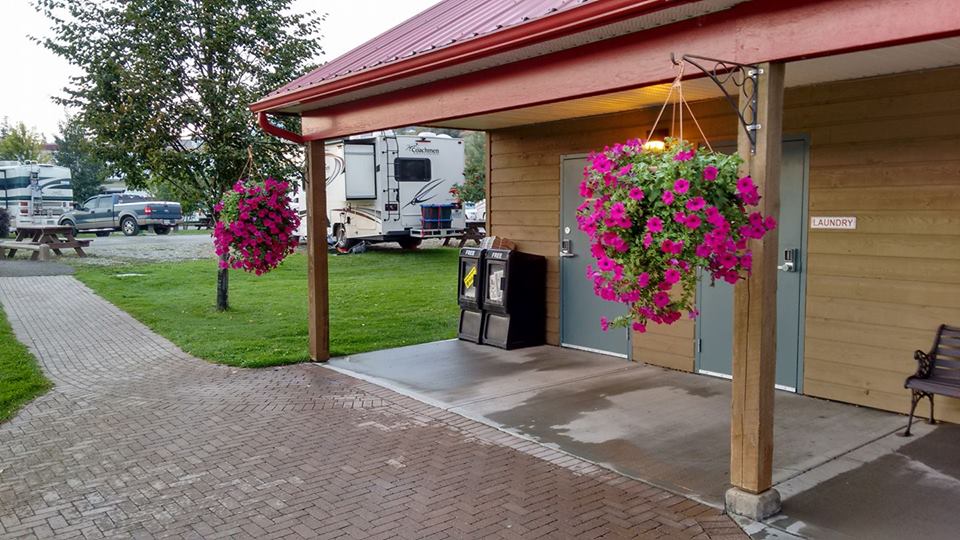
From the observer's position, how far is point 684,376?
22.9 feet

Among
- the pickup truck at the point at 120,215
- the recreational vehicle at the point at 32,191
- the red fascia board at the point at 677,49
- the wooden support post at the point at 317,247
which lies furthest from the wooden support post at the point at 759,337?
the pickup truck at the point at 120,215

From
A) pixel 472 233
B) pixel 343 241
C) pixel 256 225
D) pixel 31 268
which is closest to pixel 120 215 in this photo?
pixel 31 268

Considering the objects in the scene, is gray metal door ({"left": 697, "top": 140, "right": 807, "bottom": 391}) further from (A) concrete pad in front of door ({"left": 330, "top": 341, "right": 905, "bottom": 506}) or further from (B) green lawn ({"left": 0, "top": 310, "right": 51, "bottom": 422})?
(B) green lawn ({"left": 0, "top": 310, "right": 51, "bottom": 422})

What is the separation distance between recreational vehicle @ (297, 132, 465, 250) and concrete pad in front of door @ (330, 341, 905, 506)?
10.9m

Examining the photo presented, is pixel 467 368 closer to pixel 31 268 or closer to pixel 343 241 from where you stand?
pixel 343 241

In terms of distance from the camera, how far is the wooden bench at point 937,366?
4961mm

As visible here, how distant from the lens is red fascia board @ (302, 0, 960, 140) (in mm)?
3332

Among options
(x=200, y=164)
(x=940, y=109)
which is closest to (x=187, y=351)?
(x=200, y=164)

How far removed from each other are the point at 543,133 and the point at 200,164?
506 cm

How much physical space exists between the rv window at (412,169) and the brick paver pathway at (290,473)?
12016 millimetres

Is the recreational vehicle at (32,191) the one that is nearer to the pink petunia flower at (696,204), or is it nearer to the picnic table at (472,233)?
the picnic table at (472,233)

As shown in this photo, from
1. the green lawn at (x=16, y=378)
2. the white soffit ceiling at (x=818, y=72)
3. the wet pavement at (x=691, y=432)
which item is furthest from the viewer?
the green lawn at (x=16, y=378)

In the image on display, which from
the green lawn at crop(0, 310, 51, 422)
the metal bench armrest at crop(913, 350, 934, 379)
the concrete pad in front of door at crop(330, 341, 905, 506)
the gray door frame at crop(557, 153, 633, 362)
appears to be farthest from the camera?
the gray door frame at crop(557, 153, 633, 362)

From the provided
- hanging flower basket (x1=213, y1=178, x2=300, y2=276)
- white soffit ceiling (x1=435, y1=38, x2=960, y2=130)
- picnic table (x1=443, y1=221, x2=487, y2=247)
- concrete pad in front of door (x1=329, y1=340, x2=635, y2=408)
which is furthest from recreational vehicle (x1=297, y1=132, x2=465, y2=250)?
hanging flower basket (x1=213, y1=178, x2=300, y2=276)
